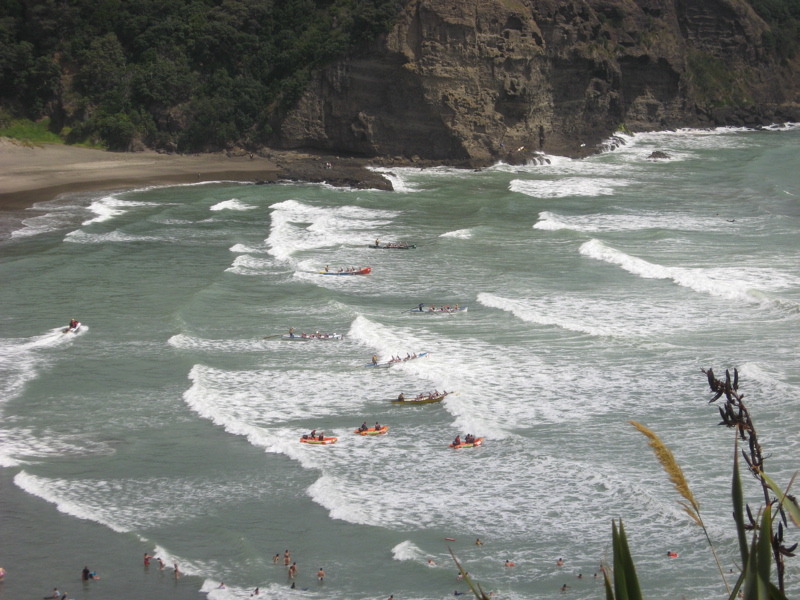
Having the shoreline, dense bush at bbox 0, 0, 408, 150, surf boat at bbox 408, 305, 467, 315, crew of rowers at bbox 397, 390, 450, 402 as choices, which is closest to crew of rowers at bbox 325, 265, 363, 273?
surf boat at bbox 408, 305, 467, 315

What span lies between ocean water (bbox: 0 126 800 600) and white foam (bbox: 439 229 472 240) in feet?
0.66

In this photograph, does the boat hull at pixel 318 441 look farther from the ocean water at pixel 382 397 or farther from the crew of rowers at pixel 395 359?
the crew of rowers at pixel 395 359

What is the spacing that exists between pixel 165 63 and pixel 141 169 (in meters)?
10.6

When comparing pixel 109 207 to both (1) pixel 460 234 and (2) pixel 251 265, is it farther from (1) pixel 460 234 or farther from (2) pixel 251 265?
(1) pixel 460 234

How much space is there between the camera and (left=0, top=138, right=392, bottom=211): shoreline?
2462 inches

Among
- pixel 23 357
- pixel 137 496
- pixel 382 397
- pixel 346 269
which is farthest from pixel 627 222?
pixel 137 496

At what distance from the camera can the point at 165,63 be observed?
237 feet

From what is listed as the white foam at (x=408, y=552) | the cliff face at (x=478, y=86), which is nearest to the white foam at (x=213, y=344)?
the white foam at (x=408, y=552)

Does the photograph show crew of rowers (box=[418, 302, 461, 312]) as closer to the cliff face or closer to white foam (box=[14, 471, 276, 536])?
white foam (box=[14, 471, 276, 536])

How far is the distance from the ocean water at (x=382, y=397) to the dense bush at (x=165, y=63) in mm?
20640

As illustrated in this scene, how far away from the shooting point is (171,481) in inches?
925

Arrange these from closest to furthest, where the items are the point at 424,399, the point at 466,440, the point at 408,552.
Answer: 1. the point at 408,552
2. the point at 466,440
3. the point at 424,399

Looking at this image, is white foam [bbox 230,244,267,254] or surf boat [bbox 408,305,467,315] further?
white foam [bbox 230,244,267,254]

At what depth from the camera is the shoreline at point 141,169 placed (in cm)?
6253
